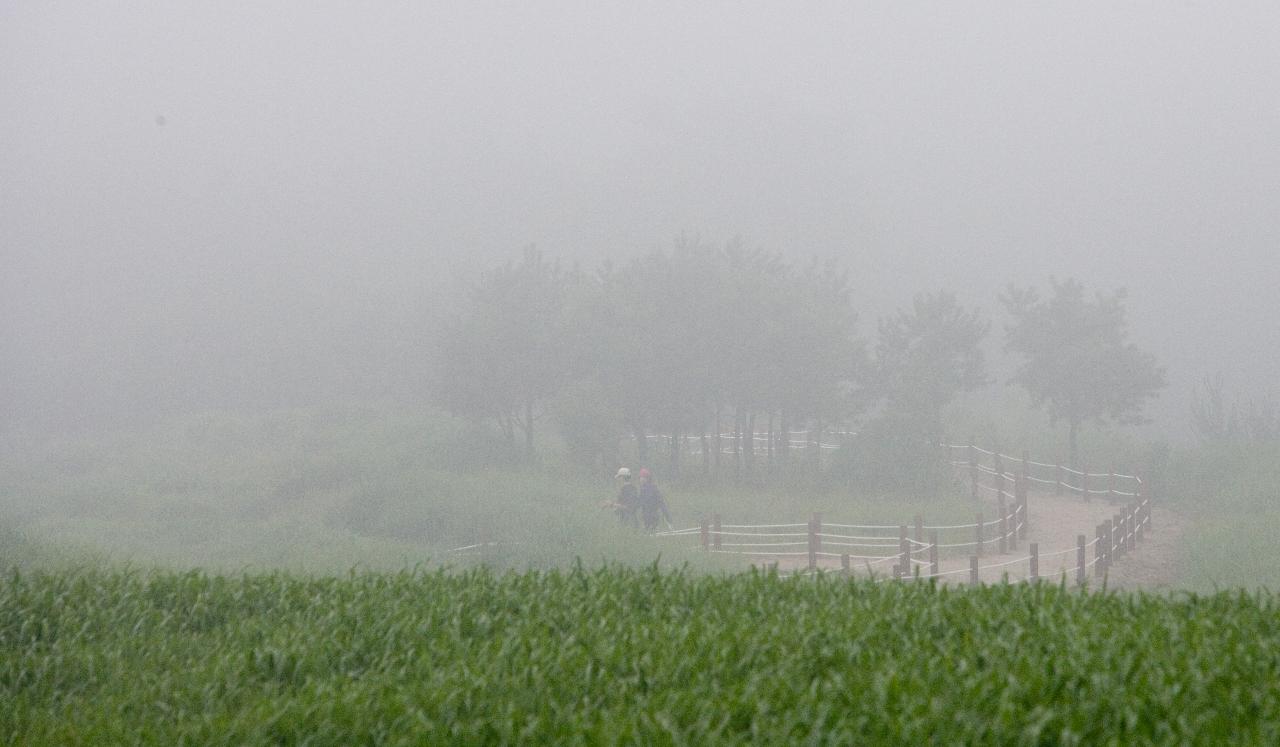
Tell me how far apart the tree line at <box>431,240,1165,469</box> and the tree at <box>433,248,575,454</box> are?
0.15ft

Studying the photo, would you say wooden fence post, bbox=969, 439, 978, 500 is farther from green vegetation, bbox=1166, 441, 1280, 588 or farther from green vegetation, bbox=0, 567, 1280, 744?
green vegetation, bbox=0, 567, 1280, 744

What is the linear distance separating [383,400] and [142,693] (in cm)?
5022

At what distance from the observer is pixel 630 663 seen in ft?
17.6

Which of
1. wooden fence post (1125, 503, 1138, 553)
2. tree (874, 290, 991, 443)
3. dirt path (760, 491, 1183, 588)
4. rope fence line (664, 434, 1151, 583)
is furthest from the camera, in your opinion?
tree (874, 290, 991, 443)

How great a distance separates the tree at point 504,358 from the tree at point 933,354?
979cm

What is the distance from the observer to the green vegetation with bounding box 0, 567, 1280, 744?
14.1ft

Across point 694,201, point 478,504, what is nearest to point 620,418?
point 478,504

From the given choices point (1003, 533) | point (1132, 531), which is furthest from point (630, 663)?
point (1003, 533)

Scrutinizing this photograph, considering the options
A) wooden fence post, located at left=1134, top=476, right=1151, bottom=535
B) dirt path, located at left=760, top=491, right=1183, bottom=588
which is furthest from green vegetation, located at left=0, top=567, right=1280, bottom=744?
wooden fence post, located at left=1134, top=476, right=1151, bottom=535

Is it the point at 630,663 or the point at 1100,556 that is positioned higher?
the point at 630,663

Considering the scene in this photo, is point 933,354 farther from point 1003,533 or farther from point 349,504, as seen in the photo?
point 349,504

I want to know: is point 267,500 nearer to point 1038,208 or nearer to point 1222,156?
point 1038,208

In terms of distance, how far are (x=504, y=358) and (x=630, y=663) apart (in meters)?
31.3

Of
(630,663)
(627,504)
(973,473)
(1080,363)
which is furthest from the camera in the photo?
(1080,363)
